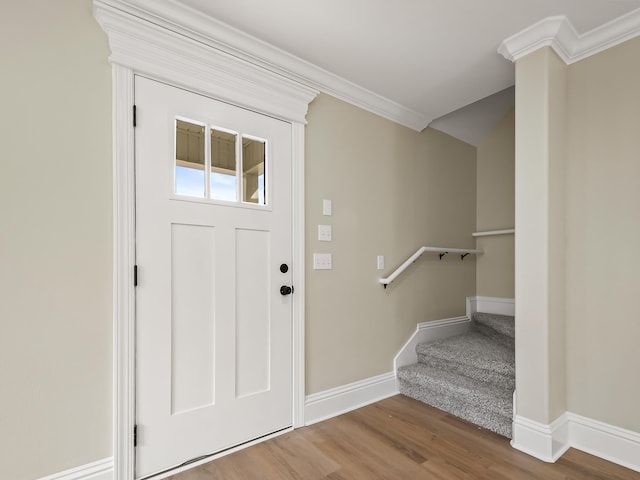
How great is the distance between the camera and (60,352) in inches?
57.7

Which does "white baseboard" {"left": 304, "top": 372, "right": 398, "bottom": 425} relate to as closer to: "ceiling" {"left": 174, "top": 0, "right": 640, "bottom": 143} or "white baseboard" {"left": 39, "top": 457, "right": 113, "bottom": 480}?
"white baseboard" {"left": 39, "top": 457, "right": 113, "bottom": 480}

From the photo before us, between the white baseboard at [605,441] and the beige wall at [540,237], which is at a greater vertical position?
the beige wall at [540,237]

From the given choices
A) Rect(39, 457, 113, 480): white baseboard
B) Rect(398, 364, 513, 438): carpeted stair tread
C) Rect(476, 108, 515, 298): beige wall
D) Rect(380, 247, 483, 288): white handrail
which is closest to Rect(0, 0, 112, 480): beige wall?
Rect(39, 457, 113, 480): white baseboard

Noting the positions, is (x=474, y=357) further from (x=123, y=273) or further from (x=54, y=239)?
(x=54, y=239)

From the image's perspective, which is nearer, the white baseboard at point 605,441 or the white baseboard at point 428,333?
the white baseboard at point 605,441

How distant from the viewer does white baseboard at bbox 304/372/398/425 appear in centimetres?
226

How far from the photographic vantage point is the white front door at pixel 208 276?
169 centimetres

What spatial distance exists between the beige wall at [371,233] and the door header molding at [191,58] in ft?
1.03

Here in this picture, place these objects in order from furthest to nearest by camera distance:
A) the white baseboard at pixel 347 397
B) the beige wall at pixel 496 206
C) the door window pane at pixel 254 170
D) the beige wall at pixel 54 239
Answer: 1. the beige wall at pixel 496 206
2. the white baseboard at pixel 347 397
3. the door window pane at pixel 254 170
4. the beige wall at pixel 54 239

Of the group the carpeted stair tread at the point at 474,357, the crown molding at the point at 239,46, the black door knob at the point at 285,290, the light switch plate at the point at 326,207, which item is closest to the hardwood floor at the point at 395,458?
the carpeted stair tread at the point at 474,357

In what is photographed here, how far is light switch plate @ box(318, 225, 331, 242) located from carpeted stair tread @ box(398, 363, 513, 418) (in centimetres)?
128

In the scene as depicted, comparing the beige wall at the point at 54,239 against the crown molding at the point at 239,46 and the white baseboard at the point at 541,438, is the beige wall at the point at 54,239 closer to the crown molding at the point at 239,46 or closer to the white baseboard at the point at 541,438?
the crown molding at the point at 239,46

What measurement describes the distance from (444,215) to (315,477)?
2.42 metres

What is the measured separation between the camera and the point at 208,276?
187 centimetres
